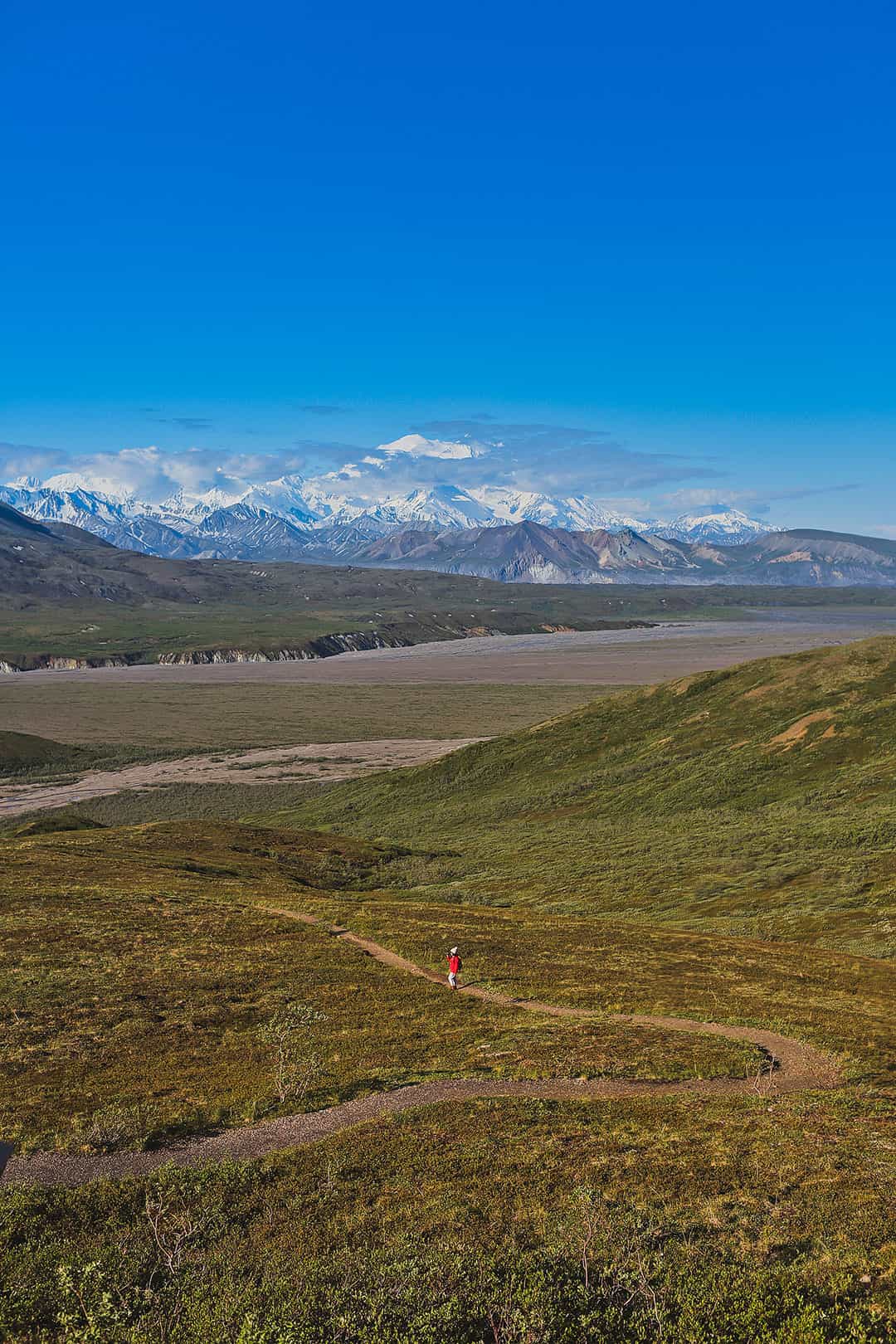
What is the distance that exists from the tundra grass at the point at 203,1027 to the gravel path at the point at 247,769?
312 feet

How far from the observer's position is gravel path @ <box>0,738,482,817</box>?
493 ft

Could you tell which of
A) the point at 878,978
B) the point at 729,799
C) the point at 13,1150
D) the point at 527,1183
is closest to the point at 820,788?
the point at 729,799

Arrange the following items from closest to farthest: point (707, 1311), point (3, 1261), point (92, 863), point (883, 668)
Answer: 1. point (707, 1311)
2. point (3, 1261)
3. point (92, 863)
4. point (883, 668)

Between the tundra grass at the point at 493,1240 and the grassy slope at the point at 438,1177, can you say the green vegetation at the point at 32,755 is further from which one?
the tundra grass at the point at 493,1240

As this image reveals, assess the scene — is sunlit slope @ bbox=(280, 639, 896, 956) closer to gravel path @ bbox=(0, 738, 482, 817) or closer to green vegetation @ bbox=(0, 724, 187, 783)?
gravel path @ bbox=(0, 738, 482, 817)

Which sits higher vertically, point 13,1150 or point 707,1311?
point 707,1311

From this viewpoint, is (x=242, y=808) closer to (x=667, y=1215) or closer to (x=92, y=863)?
(x=92, y=863)

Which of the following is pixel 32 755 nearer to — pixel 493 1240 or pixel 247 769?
pixel 247 769

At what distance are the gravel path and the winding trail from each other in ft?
403

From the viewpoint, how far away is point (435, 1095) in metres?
28.2

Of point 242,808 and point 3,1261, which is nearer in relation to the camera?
point 3,1261

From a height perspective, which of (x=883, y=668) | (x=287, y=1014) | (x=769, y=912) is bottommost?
(x=769, y=912)

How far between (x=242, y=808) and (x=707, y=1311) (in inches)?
5118

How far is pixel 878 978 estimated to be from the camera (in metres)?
45.5
